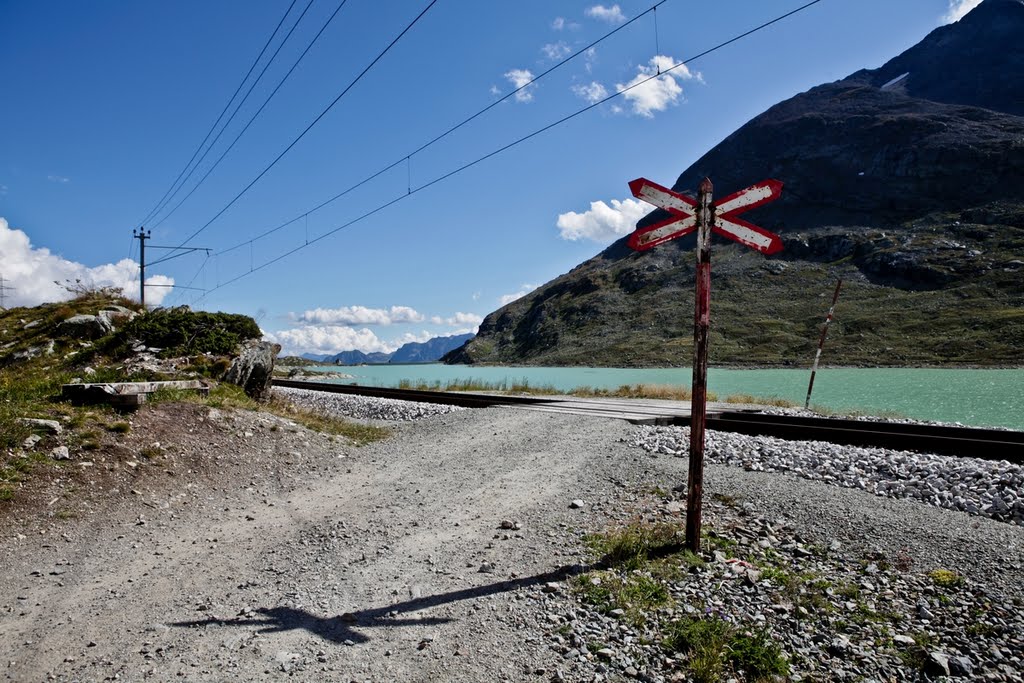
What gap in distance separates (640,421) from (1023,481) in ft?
23.9

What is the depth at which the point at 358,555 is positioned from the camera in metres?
6.30

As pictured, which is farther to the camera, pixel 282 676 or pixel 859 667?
pixel 859 667

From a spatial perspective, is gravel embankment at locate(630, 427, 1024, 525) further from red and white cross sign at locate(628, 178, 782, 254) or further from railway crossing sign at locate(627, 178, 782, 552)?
red and white cross sign at locate(628, 178, 782, 254)

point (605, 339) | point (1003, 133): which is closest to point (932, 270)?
point (605, 339)

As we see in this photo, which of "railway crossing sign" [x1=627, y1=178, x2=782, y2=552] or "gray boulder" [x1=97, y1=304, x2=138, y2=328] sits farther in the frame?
"gray boulder" [x1=97, y1=304, x2=138, y2=328]

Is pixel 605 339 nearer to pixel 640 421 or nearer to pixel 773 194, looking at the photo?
pixel 640 421

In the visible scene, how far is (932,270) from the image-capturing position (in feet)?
368

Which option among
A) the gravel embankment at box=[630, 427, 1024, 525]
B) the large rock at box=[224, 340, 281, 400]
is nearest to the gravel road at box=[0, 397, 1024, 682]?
the gravel embankment at box=[630, 427, 1024, 525]

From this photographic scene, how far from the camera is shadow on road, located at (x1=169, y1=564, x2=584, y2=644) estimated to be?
181 inches

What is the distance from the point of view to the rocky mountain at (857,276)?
93.9 m

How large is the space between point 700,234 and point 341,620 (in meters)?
5.13

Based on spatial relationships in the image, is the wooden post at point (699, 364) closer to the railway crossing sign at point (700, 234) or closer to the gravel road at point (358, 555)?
the railway crossing sign at point (700, 234)

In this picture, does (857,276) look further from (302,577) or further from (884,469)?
(302,577)

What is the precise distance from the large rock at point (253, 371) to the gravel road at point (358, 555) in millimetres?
4666
